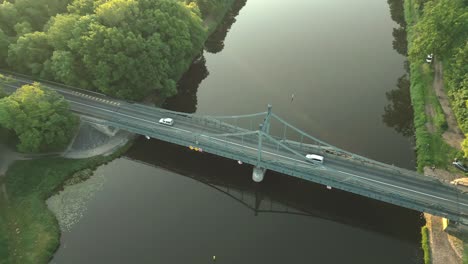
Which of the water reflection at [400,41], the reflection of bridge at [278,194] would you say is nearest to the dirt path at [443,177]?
the reflection of bridge at [278,194]

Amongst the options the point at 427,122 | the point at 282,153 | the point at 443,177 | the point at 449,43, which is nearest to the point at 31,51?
the point at 282,153

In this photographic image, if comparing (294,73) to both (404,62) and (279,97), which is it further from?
(404,62)

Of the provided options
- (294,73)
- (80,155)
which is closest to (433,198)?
(294,73)

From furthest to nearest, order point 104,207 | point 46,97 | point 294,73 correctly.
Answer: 1. point 294,73
2. point 46,97
3. point 104,207

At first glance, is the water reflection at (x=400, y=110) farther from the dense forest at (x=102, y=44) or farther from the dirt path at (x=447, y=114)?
the dense forest at (x=102, y=44)

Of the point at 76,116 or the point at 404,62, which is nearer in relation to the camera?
the point at 76,116

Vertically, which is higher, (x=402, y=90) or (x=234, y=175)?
(x=402, y=90)

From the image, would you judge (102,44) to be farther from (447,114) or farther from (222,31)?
(447,114)
